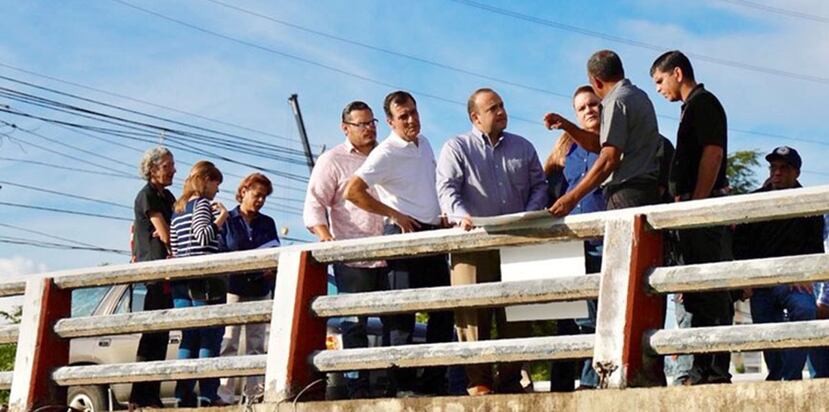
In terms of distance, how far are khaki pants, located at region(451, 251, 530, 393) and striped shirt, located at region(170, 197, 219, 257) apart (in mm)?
2389

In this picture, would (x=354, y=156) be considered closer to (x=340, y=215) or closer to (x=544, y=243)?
(x=340, y=215)

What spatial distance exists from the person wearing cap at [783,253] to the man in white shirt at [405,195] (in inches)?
75.1

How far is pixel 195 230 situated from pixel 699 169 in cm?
361

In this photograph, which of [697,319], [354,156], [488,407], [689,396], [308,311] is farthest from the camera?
[354,156]

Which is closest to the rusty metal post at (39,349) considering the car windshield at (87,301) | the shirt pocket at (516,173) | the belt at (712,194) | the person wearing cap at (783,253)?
the shirt pocket at (516,173)

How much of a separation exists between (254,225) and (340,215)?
4.57 ft

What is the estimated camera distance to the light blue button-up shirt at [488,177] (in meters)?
7.79

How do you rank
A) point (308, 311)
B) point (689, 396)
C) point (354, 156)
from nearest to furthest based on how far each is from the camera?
point (689, 396) < point (308, 311) < point (354, 156)

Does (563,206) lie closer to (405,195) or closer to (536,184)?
(536,184)

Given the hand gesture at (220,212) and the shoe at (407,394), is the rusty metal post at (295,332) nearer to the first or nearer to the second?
the shoe at (407,394)

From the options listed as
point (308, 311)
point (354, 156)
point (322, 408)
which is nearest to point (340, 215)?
point (354, 156)

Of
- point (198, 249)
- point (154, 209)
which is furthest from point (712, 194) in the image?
point (154, 209)

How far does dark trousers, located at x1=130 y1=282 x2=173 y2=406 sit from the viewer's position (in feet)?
27.6

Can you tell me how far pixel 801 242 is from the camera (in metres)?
8.36
